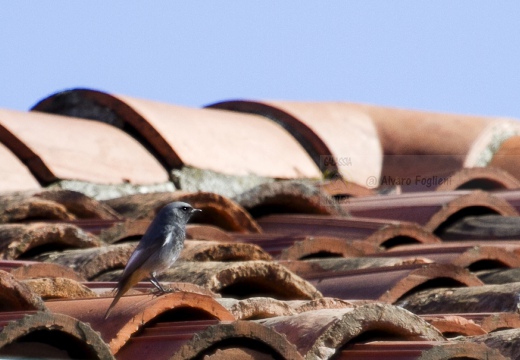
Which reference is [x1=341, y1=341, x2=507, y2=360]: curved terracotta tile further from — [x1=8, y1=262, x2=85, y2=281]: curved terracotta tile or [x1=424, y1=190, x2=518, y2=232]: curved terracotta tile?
[x1=424, y1=190, x2=518, y2=232]: curved terracotta tile

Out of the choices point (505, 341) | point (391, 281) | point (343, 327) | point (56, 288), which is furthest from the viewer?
point (391, 281)

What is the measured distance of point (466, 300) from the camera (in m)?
4.29

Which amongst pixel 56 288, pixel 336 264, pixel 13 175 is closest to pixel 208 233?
pixel 336 264

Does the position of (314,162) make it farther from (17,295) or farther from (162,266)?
(17,295)

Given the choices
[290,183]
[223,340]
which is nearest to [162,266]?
[223,340]

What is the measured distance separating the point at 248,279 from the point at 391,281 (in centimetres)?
60

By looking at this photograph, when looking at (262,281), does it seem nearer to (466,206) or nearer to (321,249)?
(321,249)

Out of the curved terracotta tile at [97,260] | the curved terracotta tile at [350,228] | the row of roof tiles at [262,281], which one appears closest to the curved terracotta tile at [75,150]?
the row of roof tiles at [262,281]

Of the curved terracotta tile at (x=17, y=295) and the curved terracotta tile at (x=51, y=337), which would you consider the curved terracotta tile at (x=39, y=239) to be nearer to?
the curved terracotta tile at (x=17, y=295)

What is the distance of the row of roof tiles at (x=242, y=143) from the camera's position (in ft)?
21.8

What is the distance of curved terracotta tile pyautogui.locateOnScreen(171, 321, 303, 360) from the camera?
9.80 feet

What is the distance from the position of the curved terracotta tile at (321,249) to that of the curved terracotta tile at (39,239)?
81cm

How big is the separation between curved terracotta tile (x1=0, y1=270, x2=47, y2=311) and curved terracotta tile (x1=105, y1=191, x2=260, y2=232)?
2374mm

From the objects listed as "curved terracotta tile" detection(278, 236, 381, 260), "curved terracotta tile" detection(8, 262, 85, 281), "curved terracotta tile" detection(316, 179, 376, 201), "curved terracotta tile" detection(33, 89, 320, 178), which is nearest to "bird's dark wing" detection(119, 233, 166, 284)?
"curved terracotta tile" detection(8, 262, 85, 281)
